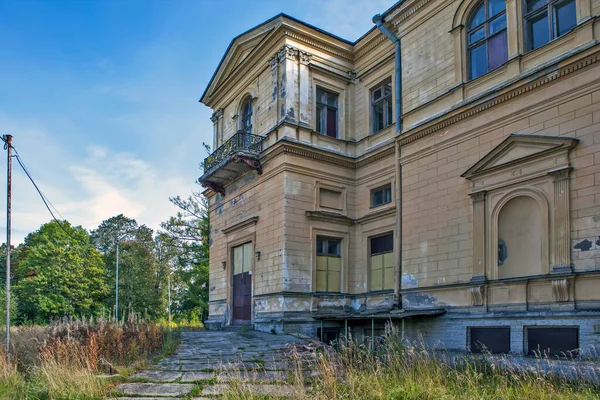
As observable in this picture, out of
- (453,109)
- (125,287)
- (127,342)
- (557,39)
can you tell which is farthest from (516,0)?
(125,287)

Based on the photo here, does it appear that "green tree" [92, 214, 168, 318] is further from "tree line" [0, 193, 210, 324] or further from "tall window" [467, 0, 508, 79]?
"tall window" [467, 0, 508, 79]

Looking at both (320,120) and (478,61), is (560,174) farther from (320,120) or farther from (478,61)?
(320,120)

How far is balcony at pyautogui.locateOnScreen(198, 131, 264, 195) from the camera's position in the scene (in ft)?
54.6

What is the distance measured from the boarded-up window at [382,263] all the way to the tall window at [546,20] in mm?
6506

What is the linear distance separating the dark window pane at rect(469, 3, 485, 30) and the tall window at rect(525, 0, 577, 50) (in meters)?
1.32

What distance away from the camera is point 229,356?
1064 cm

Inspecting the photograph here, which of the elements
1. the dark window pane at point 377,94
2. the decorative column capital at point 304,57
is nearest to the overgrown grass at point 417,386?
the dark window pane at point 377,94

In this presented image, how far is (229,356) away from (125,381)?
2.65 meters

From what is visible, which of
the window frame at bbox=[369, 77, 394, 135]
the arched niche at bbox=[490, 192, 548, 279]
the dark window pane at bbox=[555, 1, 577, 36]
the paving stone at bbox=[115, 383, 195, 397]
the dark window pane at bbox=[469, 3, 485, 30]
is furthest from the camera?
the window frame at bbox=[369, 77, 394, 135]

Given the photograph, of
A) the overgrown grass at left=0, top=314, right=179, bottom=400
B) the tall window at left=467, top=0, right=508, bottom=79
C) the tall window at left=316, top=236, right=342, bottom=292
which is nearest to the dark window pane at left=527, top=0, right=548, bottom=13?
Answer: the tall window at left=467, top=0, right=508, bottom=79

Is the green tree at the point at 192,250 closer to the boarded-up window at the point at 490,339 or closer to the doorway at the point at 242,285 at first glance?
the doorway at the point at 242,285

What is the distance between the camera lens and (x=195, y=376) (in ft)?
28.6

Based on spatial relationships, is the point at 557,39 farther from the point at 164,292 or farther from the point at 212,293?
the point at 164,292

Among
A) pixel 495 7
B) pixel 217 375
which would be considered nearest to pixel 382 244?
pixel 495 7
